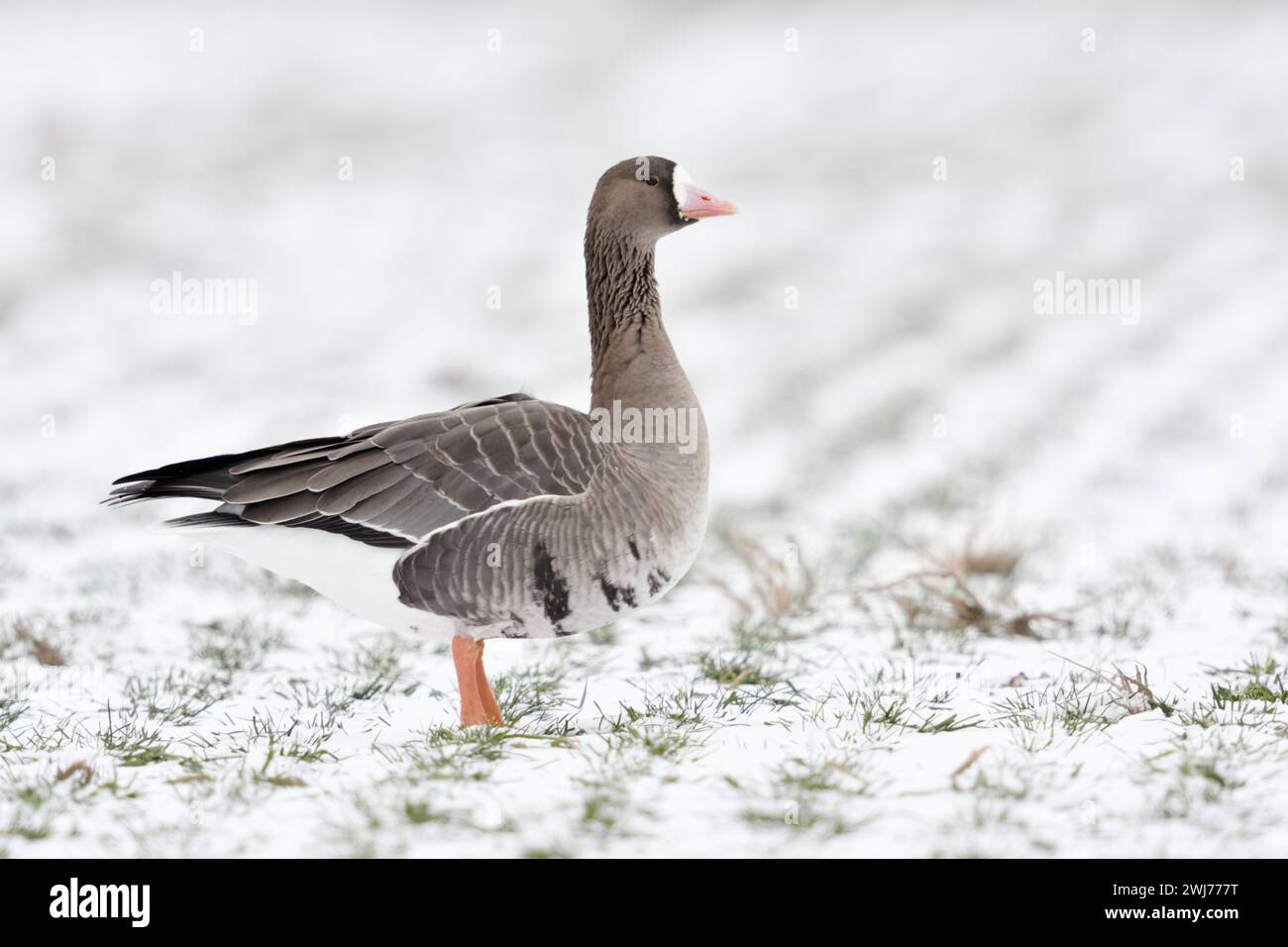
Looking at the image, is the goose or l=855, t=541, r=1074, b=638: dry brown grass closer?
the goose

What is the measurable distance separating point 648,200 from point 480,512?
73.2 inches

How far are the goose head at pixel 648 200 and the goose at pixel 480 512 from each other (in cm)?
78

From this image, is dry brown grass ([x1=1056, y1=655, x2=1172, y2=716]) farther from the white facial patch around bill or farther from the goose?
the white facial patch around bill

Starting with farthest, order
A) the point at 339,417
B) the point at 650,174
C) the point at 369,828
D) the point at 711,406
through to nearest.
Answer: the point at 711,406
the point at 339,417
the point at 650,174
the point at 369,828

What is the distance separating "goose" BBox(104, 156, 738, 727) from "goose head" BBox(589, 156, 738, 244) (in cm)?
78

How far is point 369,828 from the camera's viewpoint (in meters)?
3.80

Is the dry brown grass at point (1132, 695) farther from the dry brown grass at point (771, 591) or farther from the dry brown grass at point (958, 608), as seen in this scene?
the dry brown grass at point (771, 591)

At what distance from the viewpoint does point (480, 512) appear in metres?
5.01

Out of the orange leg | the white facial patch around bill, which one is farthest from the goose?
the white facial patch around bill

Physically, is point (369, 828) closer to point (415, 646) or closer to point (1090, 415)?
point (415, 646)

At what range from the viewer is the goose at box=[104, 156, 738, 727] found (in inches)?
196

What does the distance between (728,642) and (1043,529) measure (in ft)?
13.6

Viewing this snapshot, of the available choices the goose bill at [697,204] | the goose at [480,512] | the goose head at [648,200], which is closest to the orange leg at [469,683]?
the goose at [480,512]

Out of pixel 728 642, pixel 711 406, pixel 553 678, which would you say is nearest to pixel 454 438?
pixel 553 678
